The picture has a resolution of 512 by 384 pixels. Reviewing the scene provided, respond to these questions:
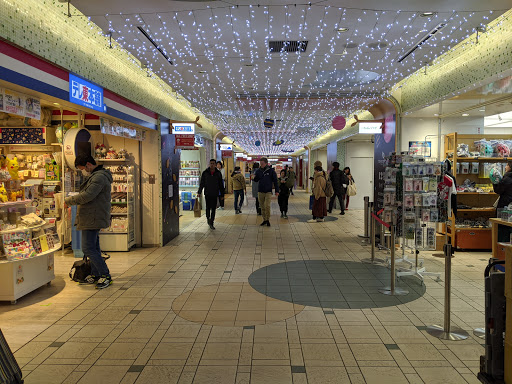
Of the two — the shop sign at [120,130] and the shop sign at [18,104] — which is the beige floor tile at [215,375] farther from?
the shop sign at [120,130]

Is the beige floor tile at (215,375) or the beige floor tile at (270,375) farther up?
the beige floor tile at (270,375)

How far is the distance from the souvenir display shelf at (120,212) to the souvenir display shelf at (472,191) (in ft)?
19.2

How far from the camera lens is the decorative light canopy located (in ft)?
14.8

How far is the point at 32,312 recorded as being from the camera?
4293 mm

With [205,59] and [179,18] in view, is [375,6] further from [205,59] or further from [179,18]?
[205,59]

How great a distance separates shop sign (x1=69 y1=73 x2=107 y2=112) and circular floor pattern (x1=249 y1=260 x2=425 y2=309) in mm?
3107

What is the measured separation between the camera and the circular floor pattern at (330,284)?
4594mm

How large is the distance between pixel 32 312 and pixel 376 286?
405 centimetres

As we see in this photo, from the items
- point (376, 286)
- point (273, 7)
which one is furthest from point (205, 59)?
point (376, 286)

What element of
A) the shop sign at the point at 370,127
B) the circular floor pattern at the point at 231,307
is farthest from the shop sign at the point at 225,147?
the circular floor pattern at the point at 231,307

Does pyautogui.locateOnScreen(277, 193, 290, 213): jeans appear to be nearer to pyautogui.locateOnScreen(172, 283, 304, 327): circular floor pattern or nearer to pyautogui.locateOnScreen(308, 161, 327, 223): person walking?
pyautogui.locateOnScreen(308, 161, 327, 223): person walking

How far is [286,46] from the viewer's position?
5504mm

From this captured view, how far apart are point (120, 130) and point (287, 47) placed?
2951 mm

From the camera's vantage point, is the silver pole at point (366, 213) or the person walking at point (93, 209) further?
the silver pole at point (366, 213)
